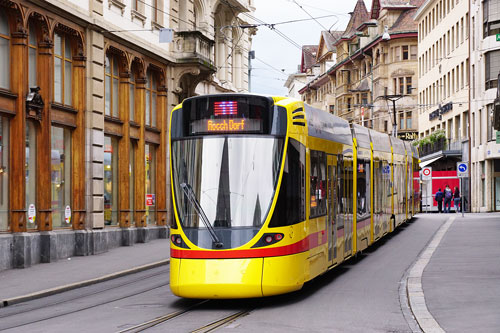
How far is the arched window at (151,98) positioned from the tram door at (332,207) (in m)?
16.3

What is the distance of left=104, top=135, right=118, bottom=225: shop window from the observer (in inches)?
1114

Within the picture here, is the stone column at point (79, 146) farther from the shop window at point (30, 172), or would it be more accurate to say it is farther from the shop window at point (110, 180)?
the shop window at point (30, 172)

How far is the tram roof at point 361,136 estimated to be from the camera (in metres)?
21.2

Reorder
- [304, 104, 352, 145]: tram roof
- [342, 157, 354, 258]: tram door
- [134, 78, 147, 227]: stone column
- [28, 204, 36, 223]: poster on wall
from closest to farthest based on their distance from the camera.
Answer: [304, 104, 352, 145]: tram roof, [342, 157, 354, 258]: tram door, [28, 204, 36, 223]: poster on wall, [134, 78, 147, 227]: stone column

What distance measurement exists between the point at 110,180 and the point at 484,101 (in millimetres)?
35907

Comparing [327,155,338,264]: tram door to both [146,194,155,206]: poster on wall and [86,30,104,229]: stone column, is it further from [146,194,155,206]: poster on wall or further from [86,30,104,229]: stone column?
[146,194,155,206]: poster on wall

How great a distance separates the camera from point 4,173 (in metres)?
21.6

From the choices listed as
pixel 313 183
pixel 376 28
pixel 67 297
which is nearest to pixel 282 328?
pixel 313 183

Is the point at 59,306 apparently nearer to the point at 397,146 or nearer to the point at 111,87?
the point at 111,87

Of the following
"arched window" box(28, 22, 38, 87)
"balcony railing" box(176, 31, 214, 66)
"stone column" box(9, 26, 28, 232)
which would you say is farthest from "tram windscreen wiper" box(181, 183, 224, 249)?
"balcony railing" box(176, 31, 214, 66)

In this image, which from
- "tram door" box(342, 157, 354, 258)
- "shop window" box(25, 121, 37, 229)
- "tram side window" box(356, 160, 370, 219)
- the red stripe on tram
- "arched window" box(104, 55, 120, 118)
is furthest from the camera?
"arched window" box(104, 55, 120, 118)

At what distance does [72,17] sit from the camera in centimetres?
A: 2511

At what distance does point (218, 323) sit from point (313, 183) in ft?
13.0

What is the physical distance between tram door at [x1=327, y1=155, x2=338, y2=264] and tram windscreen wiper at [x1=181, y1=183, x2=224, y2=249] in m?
3.66
